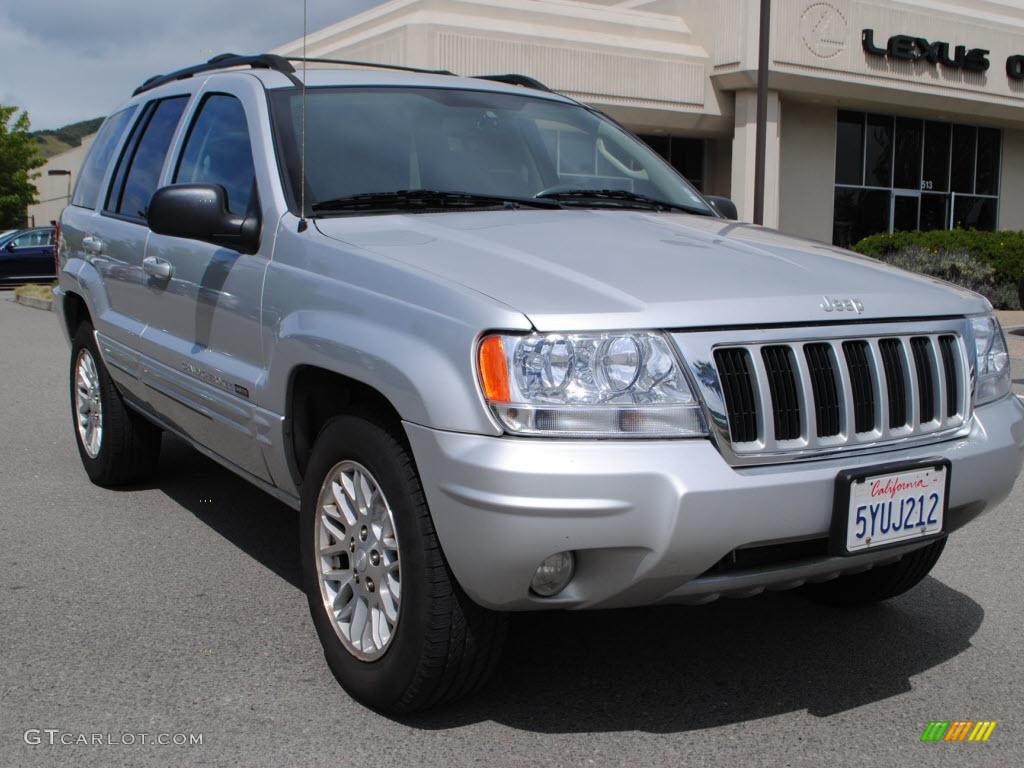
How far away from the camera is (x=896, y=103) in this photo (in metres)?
28.0

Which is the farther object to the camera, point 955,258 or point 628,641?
point 955,258

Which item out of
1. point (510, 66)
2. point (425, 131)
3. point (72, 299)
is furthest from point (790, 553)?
point (510, 66)

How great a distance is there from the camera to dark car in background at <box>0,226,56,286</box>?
2912cm

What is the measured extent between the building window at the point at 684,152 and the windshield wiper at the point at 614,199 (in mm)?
24056

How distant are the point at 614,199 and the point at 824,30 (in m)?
23.9

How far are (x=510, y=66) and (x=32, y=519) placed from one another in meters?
19.6

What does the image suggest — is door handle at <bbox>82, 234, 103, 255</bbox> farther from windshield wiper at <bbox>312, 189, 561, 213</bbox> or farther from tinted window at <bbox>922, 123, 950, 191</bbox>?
tinted window at <bbox>922, 123, 950, 191</bbox>

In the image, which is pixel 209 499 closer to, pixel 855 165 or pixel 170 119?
pixel 170 119

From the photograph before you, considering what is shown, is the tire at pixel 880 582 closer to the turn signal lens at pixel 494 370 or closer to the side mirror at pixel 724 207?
the side mirror at pixel 724 207

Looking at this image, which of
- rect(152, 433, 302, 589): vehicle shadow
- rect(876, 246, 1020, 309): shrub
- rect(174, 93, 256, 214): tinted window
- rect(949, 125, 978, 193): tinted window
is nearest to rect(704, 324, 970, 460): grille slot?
rect(174, 93, 256, 214): tinted window

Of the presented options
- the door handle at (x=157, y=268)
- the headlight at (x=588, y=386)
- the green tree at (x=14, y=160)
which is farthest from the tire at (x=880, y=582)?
the green tree at (x=14, y=160)

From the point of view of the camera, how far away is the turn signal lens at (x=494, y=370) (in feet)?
9.19

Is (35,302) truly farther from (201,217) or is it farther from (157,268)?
(201,217)

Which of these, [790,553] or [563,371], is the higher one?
[563,371]
